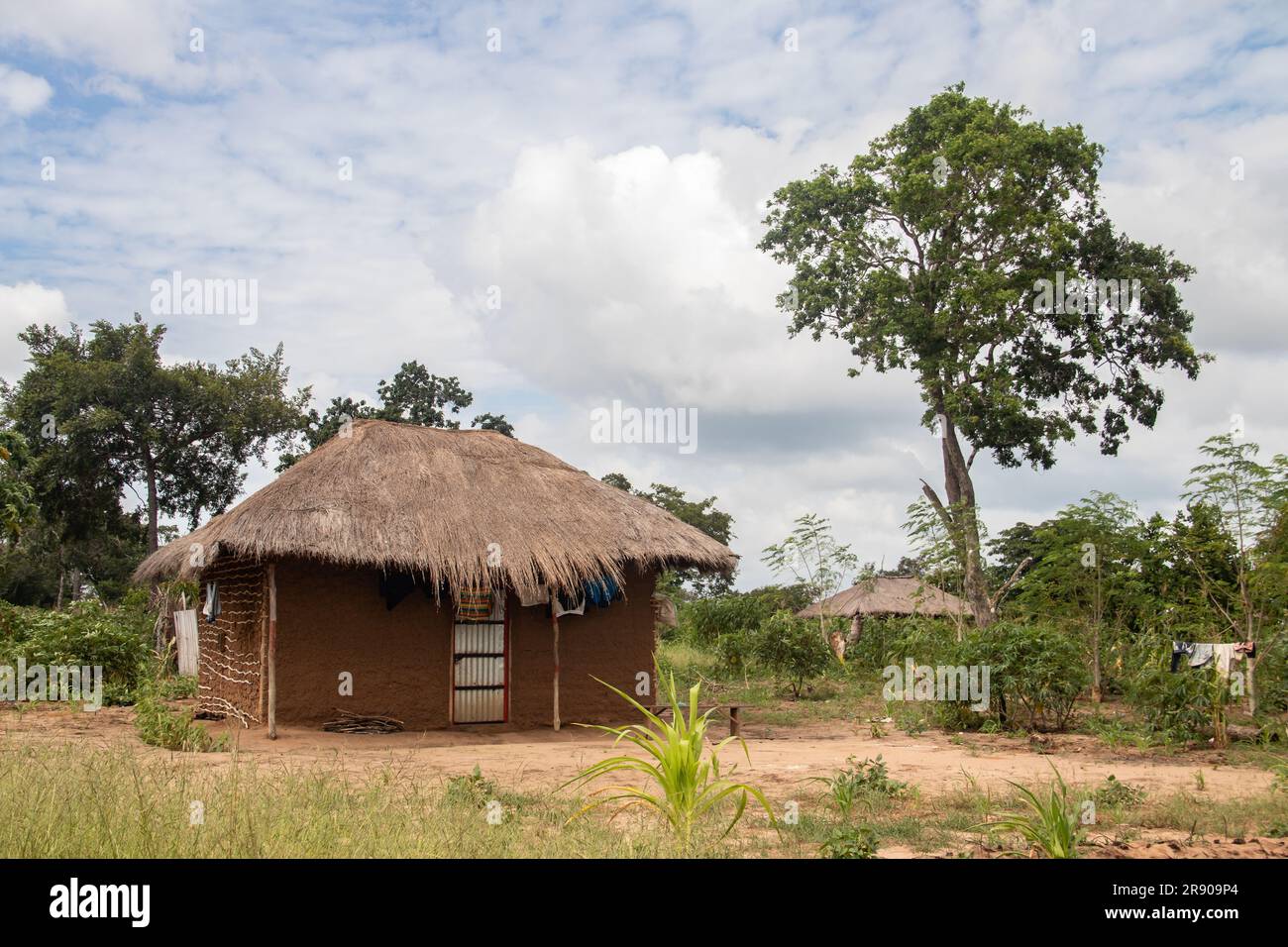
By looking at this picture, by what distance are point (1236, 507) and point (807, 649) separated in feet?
23.8

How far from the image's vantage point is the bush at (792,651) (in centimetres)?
1717

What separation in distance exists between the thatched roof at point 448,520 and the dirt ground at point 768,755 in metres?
1.83

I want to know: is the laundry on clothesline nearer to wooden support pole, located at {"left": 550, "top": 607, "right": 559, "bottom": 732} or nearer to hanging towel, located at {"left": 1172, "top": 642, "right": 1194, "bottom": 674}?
hanging towel, located at {"left": 1172, "top": 642, "right": 1194, "bottom": 674}

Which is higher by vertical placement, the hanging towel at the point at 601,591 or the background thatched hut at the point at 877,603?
the hanging towel at the point at 601,591

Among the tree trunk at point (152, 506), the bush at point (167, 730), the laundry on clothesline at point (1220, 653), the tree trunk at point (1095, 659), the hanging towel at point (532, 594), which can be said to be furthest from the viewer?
the tree trunk at point (152, 506)

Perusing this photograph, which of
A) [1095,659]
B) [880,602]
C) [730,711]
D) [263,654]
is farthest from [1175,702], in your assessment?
[880,602]

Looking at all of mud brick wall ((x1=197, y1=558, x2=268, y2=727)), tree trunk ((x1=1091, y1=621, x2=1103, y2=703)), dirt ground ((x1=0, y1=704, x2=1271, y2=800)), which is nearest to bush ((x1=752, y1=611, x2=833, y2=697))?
tree trunk ((x1=1091, y1=621, x2=1103, y2=703))

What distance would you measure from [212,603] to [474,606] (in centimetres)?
360

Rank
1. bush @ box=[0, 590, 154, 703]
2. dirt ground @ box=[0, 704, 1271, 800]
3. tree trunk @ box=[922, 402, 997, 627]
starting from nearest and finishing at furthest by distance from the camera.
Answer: dirt ground @ box=[0, 704, 1271, 800] → bush @ box=[0, 590, 154, 703] → tree trunk @ box=[922, 402, 997, 627]

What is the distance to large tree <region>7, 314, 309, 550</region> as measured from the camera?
24.3 meters

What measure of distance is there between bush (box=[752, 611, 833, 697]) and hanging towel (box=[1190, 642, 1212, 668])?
21.5ft

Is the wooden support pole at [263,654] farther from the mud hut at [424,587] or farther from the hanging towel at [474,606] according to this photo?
the hanging towel at [474,606]

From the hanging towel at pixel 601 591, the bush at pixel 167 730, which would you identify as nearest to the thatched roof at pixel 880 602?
the hanging towel at pixel 601 591

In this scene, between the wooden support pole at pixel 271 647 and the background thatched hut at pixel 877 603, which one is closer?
the wooden support pole at pixel 271 647
